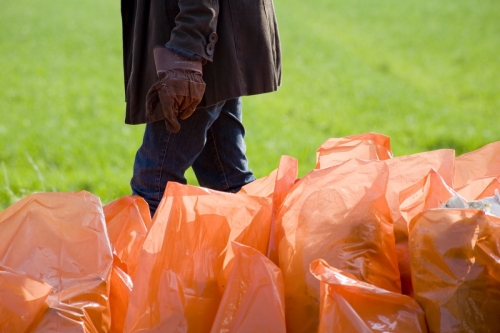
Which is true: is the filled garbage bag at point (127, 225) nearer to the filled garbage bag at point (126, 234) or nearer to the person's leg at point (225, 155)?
the filled garbage bag at point (126, 234)

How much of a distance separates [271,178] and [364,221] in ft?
2.08

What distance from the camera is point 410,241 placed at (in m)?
1.85

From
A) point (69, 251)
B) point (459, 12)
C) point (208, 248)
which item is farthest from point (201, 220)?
point (459, 12)

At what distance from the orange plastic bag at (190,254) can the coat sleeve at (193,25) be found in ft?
1.42

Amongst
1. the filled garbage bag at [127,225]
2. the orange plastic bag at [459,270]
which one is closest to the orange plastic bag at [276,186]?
the filled garbage bag at [127,225]

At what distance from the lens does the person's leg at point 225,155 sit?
260 centimetres

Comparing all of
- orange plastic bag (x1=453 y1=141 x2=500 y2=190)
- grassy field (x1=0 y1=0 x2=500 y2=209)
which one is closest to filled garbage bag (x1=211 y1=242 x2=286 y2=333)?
orange plastic bag (x1=453 y1=141 x2=500 y2=190)

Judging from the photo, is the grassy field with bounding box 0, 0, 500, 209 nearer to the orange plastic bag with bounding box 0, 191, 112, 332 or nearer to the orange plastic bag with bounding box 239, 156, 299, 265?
the orange plastic bag with bounding box 0, 191, 112, 332

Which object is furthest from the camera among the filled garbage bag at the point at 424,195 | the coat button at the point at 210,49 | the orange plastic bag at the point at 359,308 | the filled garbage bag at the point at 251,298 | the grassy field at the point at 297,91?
the grassy field at the point at 297,91

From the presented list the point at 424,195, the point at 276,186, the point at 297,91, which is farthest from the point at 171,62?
the point at 297,91

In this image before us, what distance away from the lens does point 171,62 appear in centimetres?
212

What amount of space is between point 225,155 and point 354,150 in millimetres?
486

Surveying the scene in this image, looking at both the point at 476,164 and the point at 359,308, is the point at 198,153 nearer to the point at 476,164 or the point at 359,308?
the point at 359,308

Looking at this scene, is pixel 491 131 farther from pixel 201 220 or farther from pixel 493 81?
pixel 201 220
